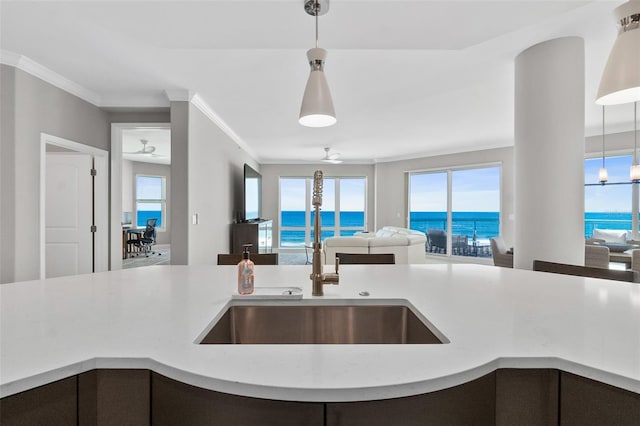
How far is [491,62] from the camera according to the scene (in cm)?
269

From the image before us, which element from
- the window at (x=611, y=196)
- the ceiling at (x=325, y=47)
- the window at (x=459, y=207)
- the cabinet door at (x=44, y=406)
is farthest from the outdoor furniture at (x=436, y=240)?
the cabinet door at (x=44, y=406)

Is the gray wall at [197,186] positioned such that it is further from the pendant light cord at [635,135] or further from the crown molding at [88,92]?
the pendant light cord at [635,135]

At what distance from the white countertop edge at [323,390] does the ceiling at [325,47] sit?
1635mm

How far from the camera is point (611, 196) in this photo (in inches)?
204

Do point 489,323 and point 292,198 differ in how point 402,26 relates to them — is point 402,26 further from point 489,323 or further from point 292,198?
point 292,198

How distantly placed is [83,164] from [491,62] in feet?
14.7

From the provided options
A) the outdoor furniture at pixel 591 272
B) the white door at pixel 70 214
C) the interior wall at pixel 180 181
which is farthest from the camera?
the white door at pixel 70 214

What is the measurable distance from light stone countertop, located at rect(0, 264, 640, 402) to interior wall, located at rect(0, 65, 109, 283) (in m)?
1.87

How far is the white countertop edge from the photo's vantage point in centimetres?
56

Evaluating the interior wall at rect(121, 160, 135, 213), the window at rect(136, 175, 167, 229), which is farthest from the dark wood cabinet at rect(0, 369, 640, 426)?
the window at rect(136, 175, 167, 229)

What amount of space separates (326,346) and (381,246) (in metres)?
4.17

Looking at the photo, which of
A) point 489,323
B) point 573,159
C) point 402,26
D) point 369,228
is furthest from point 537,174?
point 369,228

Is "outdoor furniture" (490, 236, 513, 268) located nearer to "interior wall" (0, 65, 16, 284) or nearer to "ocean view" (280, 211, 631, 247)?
"ocean view" (280, 211, 631, 247)

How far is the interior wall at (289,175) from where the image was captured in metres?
8.28
